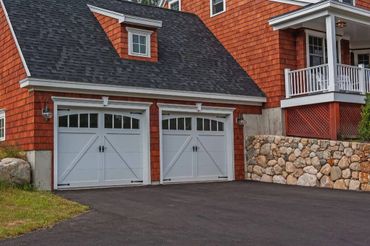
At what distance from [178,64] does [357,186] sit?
7.16 meters

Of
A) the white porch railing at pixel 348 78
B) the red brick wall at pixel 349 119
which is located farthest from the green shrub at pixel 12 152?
the white porch railing at pixel 348 78

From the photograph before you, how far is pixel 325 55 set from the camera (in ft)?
58.4

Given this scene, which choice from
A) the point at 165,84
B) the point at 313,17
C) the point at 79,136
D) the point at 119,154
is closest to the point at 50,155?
the point at 79,136

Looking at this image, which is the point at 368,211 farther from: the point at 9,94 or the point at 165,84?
the point at 9,94

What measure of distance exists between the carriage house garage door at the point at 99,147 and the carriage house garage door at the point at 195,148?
3.09ft

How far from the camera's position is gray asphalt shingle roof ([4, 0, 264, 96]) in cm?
1384

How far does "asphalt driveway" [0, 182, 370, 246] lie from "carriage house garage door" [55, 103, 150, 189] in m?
0.96

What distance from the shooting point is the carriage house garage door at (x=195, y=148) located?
1538cm

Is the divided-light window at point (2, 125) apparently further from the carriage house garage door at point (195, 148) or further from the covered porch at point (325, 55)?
the covered porch at point (325, 55)

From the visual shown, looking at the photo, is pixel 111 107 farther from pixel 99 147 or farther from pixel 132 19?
pixel 132 19

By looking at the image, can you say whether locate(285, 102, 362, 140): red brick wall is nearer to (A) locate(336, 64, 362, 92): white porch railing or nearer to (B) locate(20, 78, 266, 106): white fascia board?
(A) locate(336, 64, 362, 92): white porch railing

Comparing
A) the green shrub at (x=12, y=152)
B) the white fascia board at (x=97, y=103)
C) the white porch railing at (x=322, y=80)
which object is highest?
the white porch railing at (x=322, y=80)

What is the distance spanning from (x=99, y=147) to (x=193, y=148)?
3.38 m

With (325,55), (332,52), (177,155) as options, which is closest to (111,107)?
(177,155)
